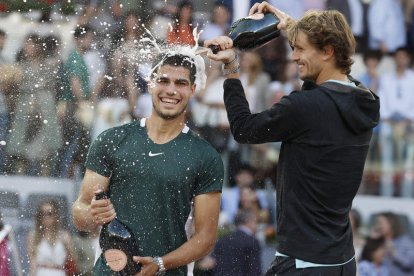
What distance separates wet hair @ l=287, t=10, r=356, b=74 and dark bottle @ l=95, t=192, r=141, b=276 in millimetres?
1199

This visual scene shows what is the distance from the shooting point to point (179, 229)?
4.88 meters

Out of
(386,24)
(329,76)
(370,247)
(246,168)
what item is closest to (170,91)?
(329,76)

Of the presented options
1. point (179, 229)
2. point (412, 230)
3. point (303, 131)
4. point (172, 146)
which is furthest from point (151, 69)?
point (412, 230)

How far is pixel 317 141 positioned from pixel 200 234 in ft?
3.07

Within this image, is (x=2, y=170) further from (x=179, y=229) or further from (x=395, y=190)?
(x=395, y=190)

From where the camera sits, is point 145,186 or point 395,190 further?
point 395,190

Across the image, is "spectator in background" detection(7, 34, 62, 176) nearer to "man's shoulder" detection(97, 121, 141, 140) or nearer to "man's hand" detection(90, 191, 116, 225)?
"man's shoulder" detection(97, 121, 141, 140)

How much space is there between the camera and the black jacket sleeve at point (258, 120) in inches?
166

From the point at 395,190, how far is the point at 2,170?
10.1 ft

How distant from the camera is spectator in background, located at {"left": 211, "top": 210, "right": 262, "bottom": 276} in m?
6.25

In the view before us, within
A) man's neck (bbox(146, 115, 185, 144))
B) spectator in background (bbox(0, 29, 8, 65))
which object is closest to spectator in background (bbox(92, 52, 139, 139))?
spectator in background (bbox(0, 29, 8, 65))

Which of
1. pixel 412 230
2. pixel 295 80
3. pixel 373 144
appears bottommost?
pixel 412 230

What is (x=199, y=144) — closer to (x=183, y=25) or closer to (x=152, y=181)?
(x=152, y=181)

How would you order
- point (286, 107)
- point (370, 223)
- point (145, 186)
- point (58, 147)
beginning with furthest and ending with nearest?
point (370, 223) → point (58, 147) → point (145, 186) → point (286, 107)
